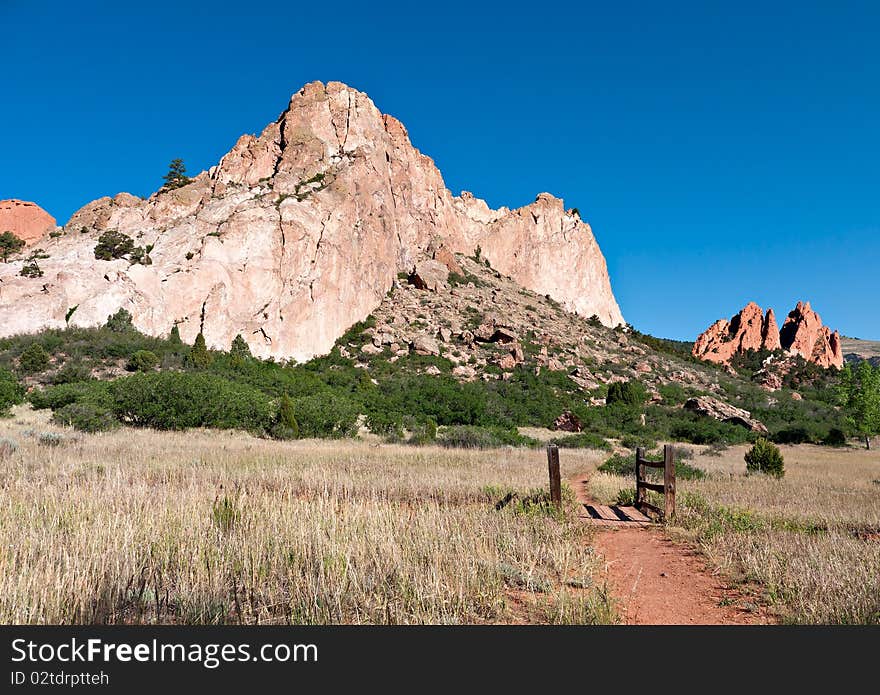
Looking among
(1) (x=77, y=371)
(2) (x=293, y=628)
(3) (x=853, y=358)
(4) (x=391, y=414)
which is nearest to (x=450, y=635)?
(2) (x=293, y=628)

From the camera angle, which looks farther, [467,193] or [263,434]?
[467,193]

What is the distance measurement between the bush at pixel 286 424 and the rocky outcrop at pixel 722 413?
3360cm

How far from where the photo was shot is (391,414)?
30.0 metres

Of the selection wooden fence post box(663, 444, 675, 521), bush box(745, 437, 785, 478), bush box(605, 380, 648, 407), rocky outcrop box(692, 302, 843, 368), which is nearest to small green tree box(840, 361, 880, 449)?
bush box(605, 380, 648, 407)

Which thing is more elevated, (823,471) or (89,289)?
(89,289)

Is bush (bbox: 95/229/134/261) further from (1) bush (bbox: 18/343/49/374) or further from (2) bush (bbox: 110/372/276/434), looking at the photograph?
(2) bush (bbox: 110/372/276/434)

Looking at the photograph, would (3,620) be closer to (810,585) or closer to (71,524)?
(71,524)

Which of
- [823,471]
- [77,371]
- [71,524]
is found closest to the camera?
[71,524]

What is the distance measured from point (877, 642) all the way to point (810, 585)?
6.37ft

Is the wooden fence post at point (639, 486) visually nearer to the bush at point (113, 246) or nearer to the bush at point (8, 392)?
the bush at point (8, 392)

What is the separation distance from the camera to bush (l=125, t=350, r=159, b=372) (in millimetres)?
31312

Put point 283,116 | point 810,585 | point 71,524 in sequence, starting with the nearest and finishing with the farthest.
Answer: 1. point 810,585
2. point 71,524
3. point 283,116

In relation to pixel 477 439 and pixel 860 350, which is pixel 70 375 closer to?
pixel 477 439

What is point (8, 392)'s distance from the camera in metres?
22.8
